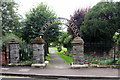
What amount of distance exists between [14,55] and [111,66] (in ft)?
24.0

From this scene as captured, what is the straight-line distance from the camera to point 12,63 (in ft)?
32.2

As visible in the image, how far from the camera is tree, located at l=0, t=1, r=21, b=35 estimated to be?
15479 millimetres

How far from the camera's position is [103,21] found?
1393cm

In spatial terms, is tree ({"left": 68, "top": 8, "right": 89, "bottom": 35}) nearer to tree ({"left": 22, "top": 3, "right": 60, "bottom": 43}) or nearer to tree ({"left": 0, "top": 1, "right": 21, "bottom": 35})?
tree ({"left": 22, "top": 3, "right": 60, "bottom": 43})

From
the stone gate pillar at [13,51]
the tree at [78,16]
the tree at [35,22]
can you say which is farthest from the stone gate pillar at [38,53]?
the tree at [78,16]

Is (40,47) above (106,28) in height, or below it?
below

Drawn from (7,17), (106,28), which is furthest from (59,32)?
(7,17)

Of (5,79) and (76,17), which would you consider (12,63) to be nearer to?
(5,79)

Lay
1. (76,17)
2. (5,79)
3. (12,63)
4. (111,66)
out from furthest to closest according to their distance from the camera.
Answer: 1. (76,17)
2. (12,63)
3. (111,66)
4. (5,79)

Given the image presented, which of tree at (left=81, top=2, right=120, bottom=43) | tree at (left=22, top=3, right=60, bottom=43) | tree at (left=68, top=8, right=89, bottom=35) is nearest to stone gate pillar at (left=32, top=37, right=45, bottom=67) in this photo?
tree at (left=22, top=3, right=60, bottom=43)

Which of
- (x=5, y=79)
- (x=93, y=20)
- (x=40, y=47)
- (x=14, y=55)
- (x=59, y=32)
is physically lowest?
(x=5, y=79)

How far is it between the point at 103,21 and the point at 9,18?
11423mm

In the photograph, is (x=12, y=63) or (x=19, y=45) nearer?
(x=12, y=63)

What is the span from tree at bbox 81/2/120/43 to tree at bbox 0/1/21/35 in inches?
344
